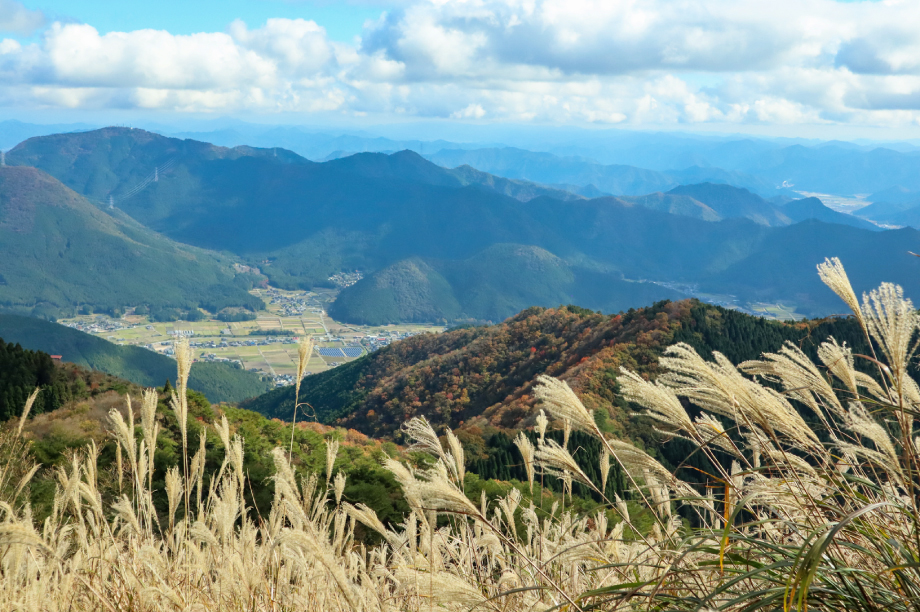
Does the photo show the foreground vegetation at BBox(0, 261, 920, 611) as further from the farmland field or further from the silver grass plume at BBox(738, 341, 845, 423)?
the farmland field

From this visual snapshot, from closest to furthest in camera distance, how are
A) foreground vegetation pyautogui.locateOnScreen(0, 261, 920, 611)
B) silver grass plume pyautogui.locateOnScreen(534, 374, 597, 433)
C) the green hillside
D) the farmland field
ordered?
1. foreground vegetation pyautogui.locateOnScreen(0, 261, 920, 611)
2. silver grass plume pyautogui.locateOnScreen(534, 374, 597, 433)
3. the green hillside
4. the farmland field

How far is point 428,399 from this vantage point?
5344cm

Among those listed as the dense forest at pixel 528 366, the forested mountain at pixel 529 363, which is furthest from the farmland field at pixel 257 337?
the dense forest at pixel 528 366

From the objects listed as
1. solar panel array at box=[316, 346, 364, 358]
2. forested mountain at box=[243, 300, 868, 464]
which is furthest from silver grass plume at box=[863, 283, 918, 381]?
solar panel array at box=[316, 346, 364, 358]

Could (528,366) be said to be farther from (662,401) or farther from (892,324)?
(892,324)

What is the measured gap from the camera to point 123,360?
95250 mm

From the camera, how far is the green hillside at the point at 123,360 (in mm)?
93625

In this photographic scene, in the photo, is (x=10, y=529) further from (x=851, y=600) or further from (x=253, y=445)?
(x=253, y=445)

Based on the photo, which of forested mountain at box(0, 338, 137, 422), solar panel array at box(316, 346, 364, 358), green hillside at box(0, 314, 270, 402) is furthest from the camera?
solar panel array at box(316, 346, 364, 358)

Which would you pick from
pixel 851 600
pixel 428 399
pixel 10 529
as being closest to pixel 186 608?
pixel 10 529

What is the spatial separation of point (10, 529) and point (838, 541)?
2689 mm

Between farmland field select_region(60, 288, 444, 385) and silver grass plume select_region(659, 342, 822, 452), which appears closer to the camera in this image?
silver grass plume select_region(659, 342, 822, 452)

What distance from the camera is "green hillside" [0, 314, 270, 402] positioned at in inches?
3686

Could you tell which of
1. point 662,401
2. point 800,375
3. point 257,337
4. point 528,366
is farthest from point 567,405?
point 257,337
